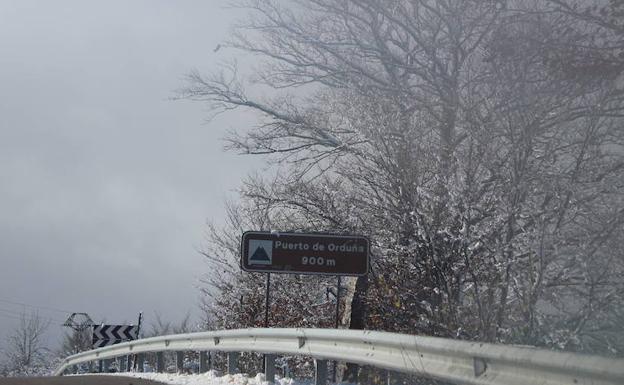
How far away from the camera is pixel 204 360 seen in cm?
1467

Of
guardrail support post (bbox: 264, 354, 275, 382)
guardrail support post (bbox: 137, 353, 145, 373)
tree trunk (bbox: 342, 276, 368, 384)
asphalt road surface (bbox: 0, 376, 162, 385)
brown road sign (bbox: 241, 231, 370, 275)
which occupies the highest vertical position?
brown road sign (bbox: 241, 231, 370, 275)

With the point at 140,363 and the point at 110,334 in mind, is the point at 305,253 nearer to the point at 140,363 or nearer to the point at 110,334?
the point at 140,363

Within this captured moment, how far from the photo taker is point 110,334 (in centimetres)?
2917

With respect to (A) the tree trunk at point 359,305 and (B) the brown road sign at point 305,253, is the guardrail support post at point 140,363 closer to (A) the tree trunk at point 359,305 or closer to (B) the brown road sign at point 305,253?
(A) the tree trunk at point 359,305

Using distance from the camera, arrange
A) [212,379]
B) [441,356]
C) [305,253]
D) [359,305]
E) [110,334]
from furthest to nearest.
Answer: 1. [110,334]
2. [359,305]
3. [305,253]
4. [212,379]
5. [441,356]

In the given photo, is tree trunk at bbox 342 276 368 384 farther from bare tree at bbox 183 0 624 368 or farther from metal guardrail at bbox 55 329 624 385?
metal guardrail at bbox 55 329 624 385

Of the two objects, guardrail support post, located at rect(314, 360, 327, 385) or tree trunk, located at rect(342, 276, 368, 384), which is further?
tree trunk, located at rect(342, 276, 368, 384)

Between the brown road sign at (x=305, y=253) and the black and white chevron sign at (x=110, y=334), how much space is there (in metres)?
14.9

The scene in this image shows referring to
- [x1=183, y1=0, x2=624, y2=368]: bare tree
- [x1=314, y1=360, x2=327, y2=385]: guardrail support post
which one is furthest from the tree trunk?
[x1=314, y1=360, x2=327, y2=385]: guardrail support post

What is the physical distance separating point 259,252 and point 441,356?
8.20 meters

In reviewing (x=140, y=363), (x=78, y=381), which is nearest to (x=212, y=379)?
(x=78, y=381)

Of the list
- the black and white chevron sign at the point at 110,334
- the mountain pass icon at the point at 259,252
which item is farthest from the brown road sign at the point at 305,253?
the black and white chevron sign at the point at 110,334

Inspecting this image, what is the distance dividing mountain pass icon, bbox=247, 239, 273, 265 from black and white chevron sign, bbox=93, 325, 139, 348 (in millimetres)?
14898

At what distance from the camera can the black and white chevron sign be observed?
29000 millimetres
